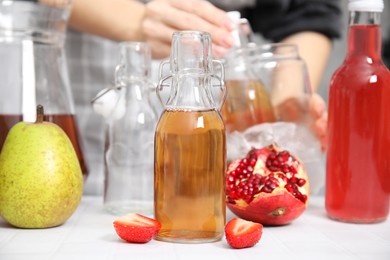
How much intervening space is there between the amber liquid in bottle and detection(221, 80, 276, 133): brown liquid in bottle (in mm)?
269

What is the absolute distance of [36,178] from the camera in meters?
0.79

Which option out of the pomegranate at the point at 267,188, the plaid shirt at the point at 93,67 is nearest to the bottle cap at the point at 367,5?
the pomegranate at the point at 267,188

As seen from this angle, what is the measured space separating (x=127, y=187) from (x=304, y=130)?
305 mm

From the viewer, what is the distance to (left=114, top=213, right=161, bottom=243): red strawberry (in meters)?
0.73

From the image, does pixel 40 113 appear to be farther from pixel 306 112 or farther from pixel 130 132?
pixel 306 112

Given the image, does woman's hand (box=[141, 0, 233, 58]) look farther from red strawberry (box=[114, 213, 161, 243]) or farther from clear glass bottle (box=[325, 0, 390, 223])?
red strawberry (box=[114, 213, 161, 243])

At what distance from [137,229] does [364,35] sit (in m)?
0.41

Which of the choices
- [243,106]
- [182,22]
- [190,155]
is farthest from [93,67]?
[190,155]

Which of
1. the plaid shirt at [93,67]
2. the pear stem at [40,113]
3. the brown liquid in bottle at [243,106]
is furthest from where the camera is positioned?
the plaid shirt at [93,67]

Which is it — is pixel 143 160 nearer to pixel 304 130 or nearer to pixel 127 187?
pixel 127 187

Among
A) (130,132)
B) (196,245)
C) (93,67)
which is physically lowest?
(196,245)

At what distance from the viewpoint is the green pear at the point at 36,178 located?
79cm

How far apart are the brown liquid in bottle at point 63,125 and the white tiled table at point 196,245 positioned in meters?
0.13

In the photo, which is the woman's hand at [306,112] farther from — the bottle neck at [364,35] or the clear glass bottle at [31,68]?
the clear glass bottle at [31,68]
